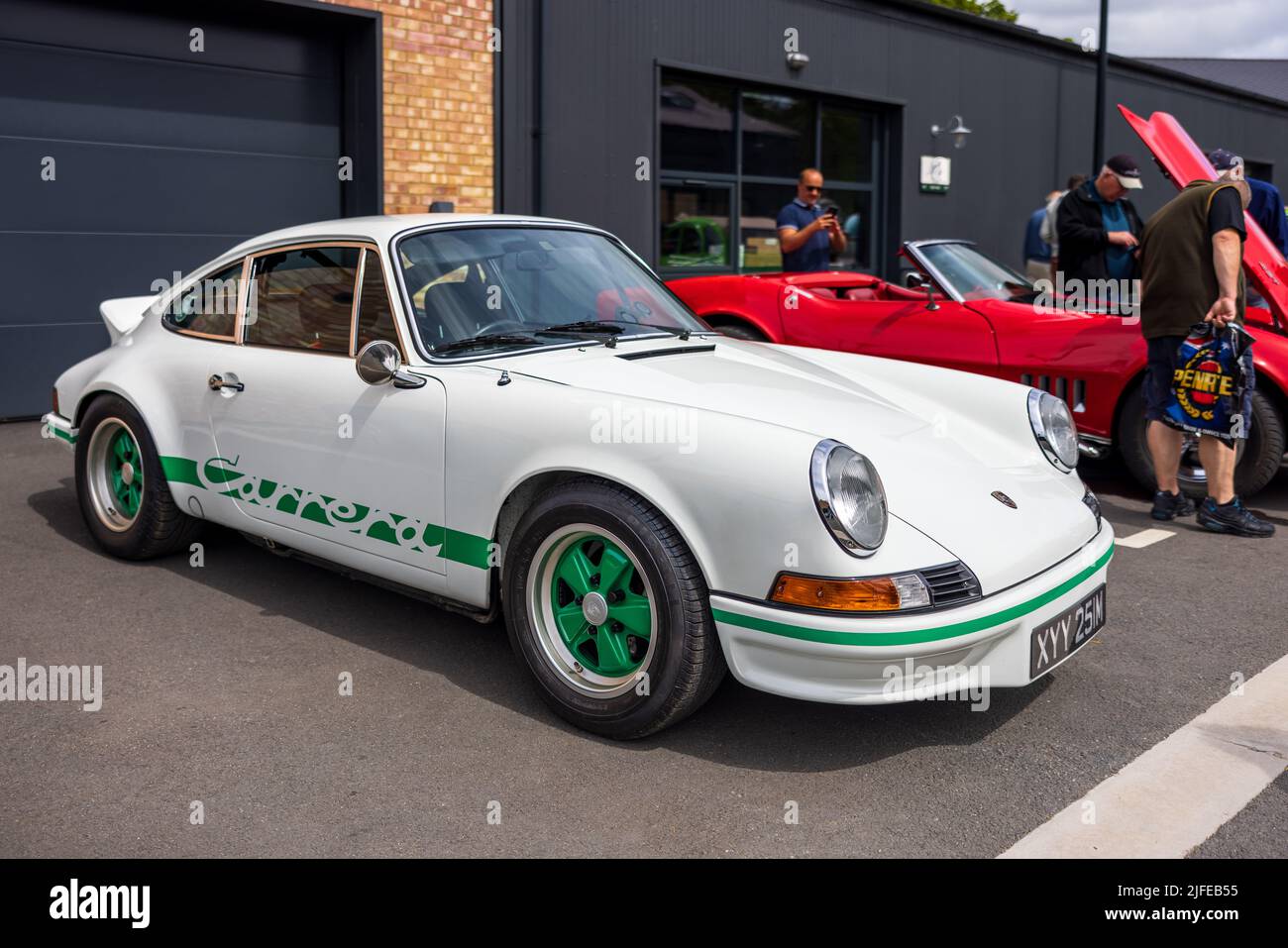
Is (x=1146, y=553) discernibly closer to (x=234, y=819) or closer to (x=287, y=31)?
(x=234, y=819)

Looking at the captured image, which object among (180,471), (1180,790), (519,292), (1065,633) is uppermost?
(519,292)

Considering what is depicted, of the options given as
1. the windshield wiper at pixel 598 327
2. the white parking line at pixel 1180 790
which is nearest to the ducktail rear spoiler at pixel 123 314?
the windshield wiper at pixel 598 327

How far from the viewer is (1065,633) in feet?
11.5

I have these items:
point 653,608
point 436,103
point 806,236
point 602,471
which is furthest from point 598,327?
point 436,103

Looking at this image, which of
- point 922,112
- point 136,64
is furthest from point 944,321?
point 922,112

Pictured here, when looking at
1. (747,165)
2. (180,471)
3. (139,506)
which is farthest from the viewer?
(747,165)

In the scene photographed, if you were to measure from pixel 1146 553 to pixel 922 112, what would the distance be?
10630 mm

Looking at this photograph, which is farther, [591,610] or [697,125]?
[697,125]

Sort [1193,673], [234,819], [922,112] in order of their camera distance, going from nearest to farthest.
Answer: [234,819]
[1193,673]
[922,112]

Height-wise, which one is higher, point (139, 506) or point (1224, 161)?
point (1224, 161)

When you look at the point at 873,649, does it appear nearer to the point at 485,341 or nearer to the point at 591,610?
the point at 591,610

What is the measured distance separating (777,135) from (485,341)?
33.6ft

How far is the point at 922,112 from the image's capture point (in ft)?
49.4

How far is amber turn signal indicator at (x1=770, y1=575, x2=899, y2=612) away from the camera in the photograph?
307cm
